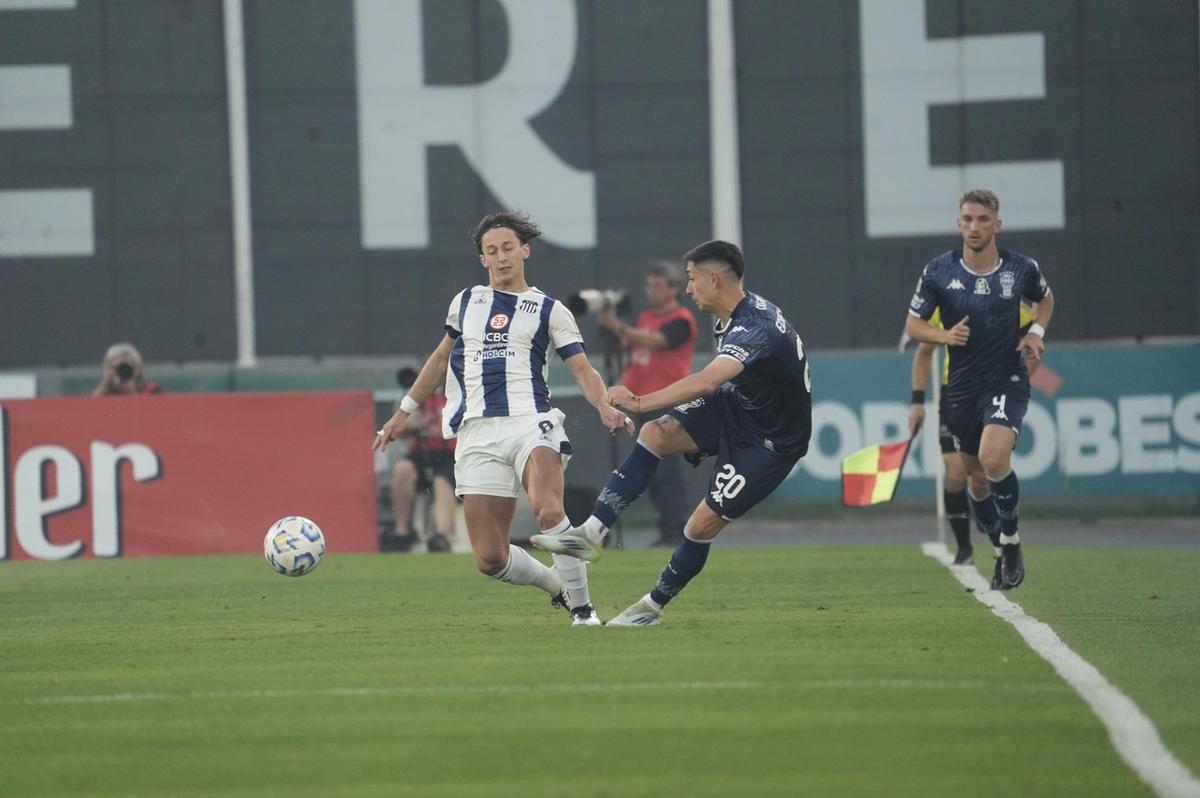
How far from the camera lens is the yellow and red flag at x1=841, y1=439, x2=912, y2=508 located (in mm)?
13750

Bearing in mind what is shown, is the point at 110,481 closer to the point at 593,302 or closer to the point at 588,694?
the point at 593,302

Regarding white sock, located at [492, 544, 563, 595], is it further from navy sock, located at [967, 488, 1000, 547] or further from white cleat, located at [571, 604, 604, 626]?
navy sock, located at [967, 488, 1000, 547]

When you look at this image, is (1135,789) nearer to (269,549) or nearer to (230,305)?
(269,549)

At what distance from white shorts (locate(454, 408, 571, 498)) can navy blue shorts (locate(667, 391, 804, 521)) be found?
1.92 ft

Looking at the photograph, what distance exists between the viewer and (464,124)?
1855 centimetres

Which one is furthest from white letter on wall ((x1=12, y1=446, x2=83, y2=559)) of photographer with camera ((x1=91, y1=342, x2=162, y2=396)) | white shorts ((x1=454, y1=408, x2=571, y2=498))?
white shorts ((x1=454, y1=408, x2=571, y2=498))

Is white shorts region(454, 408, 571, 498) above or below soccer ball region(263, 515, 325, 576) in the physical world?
above

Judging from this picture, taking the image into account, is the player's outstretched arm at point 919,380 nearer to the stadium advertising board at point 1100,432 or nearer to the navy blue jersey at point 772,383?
the navy blue jersey at point 772,383

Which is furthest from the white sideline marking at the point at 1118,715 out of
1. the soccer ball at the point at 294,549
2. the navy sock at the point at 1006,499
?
the soccer ball at the point at 294,549

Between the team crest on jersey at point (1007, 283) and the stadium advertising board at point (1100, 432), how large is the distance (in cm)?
718

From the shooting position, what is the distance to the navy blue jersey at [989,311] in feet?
35.1

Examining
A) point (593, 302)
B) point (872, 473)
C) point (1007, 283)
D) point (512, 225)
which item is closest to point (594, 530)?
point (512, 225)

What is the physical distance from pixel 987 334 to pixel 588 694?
4663 millimetres

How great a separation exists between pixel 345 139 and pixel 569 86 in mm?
2202
